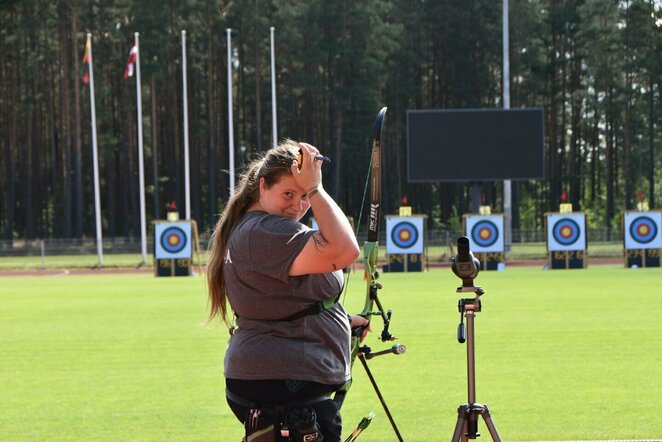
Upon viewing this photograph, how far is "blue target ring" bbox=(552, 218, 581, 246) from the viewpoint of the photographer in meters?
29.9

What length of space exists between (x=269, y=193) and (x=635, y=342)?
8558 millimetres

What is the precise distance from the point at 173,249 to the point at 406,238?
20.4 ft

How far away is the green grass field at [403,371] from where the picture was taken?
24.5 feet

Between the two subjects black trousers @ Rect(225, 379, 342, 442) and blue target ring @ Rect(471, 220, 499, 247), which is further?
blue target ring @ Rect(471, 220, 499, 247)

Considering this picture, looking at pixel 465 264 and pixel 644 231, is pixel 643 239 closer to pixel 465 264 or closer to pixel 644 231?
pixel 644 231

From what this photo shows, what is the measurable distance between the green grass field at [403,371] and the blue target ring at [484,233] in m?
11.0

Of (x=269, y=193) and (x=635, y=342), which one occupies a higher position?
(x=269, y=193)

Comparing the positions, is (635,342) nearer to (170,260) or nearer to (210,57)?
(170,260)

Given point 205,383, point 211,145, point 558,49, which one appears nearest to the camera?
point 205,383

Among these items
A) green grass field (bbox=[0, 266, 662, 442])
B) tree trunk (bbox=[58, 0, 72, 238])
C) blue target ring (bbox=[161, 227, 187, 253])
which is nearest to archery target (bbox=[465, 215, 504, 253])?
blue target ring (bbox=[161, 227, 187, 253])

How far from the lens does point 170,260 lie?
30.4 m

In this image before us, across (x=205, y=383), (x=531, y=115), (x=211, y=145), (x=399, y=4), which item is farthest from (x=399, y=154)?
(x=205, y=383)

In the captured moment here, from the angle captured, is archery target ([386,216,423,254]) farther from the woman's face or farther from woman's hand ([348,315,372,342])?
the woman's face

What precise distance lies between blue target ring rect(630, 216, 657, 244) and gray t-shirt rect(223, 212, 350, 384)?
27303 millimetres
